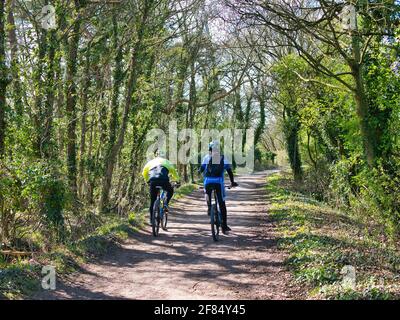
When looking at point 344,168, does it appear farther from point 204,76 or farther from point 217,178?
point 204,76

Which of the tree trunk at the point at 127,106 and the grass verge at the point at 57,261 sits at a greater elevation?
the tree trunk at the point at 127,106

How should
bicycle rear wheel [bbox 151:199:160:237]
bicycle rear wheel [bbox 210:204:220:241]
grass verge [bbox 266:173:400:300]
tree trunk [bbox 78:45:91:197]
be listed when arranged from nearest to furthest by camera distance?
grass verge [bbox 266:173:400:300], bicycle rear wheel [bbox 210:204:220:241], bicycle rear wheel [bbox 151:199:160:237], tree trunk [bbox 78:45:91:197]

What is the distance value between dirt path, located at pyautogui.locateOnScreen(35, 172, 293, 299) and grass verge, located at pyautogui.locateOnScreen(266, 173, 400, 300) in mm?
356

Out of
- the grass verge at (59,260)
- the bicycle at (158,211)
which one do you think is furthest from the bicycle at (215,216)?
the grass verge at (59,260)

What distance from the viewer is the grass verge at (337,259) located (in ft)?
21.1

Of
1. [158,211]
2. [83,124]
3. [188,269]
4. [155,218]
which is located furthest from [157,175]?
[83,124]

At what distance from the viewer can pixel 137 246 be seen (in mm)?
10172

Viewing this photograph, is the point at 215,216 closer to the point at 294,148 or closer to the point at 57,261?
the point at 57,261

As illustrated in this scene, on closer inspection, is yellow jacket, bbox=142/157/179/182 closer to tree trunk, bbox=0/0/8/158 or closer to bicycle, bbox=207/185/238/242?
bicycle, bbox=207/185/238/242

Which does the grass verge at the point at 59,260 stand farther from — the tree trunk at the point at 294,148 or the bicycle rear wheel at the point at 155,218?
the tree trunk at the point at 294,148

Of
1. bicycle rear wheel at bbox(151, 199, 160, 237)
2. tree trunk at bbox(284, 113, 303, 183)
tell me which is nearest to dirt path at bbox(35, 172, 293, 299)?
bicycle rear wheel at bbox(151, 199, 160, 237)

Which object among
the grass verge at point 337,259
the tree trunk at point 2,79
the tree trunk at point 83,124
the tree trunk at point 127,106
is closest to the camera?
the grass verge at point 337,259

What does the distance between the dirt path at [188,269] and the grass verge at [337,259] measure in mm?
356

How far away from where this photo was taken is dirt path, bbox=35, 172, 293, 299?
6.77 m
